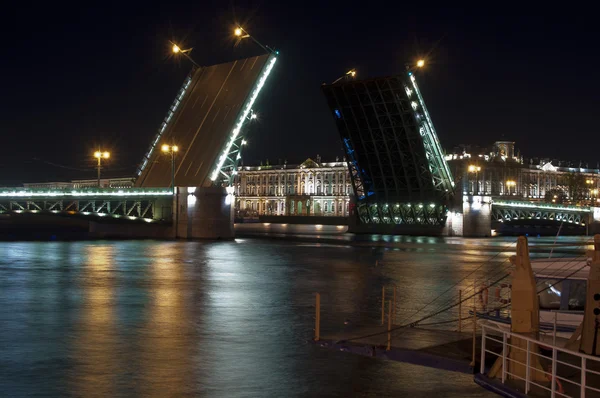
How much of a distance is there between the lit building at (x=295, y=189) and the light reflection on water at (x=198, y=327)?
124 m

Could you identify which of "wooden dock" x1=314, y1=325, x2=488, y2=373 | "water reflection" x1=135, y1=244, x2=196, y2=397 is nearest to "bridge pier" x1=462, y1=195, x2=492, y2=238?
"water reflection" x1=135, y1=244, x2=196, y2=397

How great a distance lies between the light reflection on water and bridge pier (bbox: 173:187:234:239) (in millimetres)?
25635

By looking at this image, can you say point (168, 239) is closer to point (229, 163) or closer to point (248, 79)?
point (229, 163)

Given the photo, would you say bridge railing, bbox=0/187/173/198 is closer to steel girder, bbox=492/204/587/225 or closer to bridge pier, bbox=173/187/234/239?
bridge pier, bbox=173/187/234/239

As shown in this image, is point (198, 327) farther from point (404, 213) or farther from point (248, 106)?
point (404, 213)

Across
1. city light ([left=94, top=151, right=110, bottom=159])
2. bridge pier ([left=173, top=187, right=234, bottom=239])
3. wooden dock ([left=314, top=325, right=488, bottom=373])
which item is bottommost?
wooden dock ([left=314, top=325, right=488, bottom=373])

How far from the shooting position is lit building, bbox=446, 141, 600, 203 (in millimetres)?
137875

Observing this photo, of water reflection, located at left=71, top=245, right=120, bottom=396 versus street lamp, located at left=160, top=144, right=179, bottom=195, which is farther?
street lamp, located at left=160, top=144, right=179, bottom=195

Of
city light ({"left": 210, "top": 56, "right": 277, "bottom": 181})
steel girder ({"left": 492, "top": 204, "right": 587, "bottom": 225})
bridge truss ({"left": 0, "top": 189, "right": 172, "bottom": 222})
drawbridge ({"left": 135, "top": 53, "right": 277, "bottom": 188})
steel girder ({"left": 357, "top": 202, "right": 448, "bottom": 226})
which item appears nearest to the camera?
city light ({"left": 210, "top": 56, "right": 277, "bottom": 181})

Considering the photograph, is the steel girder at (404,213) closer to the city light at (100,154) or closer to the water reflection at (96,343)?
the city light at (100,154)

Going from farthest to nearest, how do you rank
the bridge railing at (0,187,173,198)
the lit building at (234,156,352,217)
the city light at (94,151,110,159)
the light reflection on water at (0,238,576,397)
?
the lit building at (234,156,352,217)
the bridge railing at (0,187,173,198)
the city light at (94,151,110,159)
the light reflection on water at (0,238,576,397)

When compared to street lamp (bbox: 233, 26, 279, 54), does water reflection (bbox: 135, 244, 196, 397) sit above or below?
below

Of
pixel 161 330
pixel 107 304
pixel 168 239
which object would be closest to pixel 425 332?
pixel 161 330

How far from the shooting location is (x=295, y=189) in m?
167
